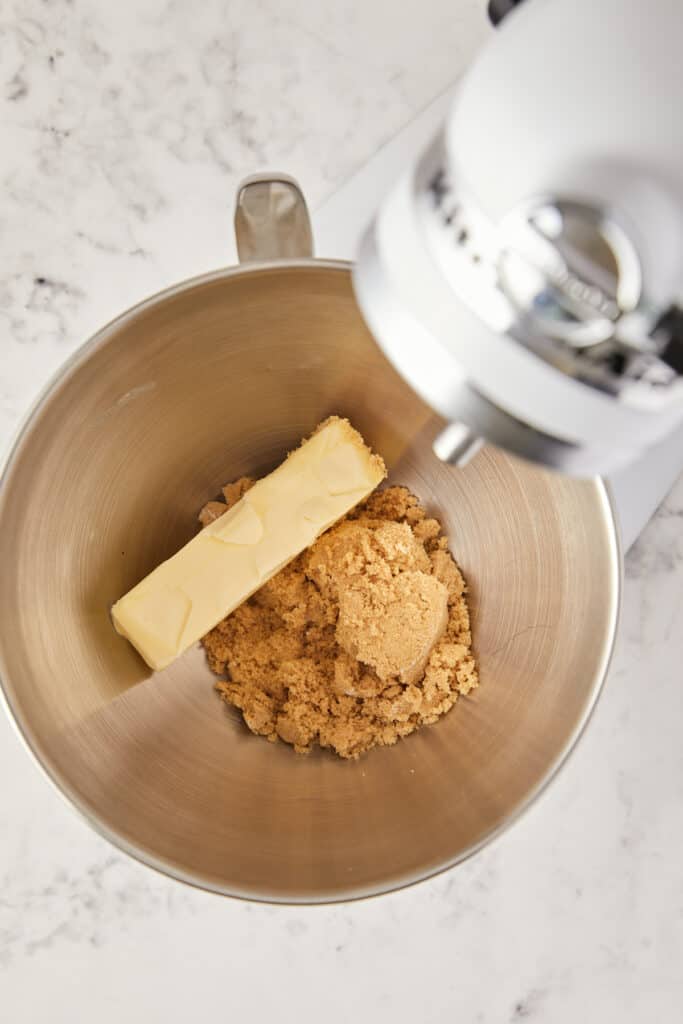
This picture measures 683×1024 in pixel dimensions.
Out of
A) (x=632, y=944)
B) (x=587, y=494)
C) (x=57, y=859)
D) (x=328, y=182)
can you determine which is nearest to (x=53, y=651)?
(x=57, y=859)

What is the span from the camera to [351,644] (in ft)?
2.42

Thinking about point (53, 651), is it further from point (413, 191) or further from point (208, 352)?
point (413, 191)

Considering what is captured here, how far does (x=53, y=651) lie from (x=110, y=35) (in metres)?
0.63

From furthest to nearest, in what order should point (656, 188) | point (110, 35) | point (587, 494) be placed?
point (110, 35)
point (587, 494)
point (656, 188)

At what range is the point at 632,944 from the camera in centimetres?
94

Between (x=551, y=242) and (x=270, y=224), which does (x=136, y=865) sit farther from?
(x=551, y=242)

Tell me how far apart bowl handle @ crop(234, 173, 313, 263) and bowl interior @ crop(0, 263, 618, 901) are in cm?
5

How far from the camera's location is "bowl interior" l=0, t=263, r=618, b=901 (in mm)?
695

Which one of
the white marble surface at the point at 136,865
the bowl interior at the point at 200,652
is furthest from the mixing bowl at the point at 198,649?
the white marble surface at the point at 136,865

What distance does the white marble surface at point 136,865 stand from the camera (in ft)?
3.00

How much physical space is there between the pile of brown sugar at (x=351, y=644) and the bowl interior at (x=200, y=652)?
2 centimetres

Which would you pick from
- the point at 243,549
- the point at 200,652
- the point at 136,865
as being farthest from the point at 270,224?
the point at 136,865

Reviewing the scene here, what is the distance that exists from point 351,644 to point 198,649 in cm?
14

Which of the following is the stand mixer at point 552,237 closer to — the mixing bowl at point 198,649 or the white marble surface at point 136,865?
the mixing bowl at point 198,649
